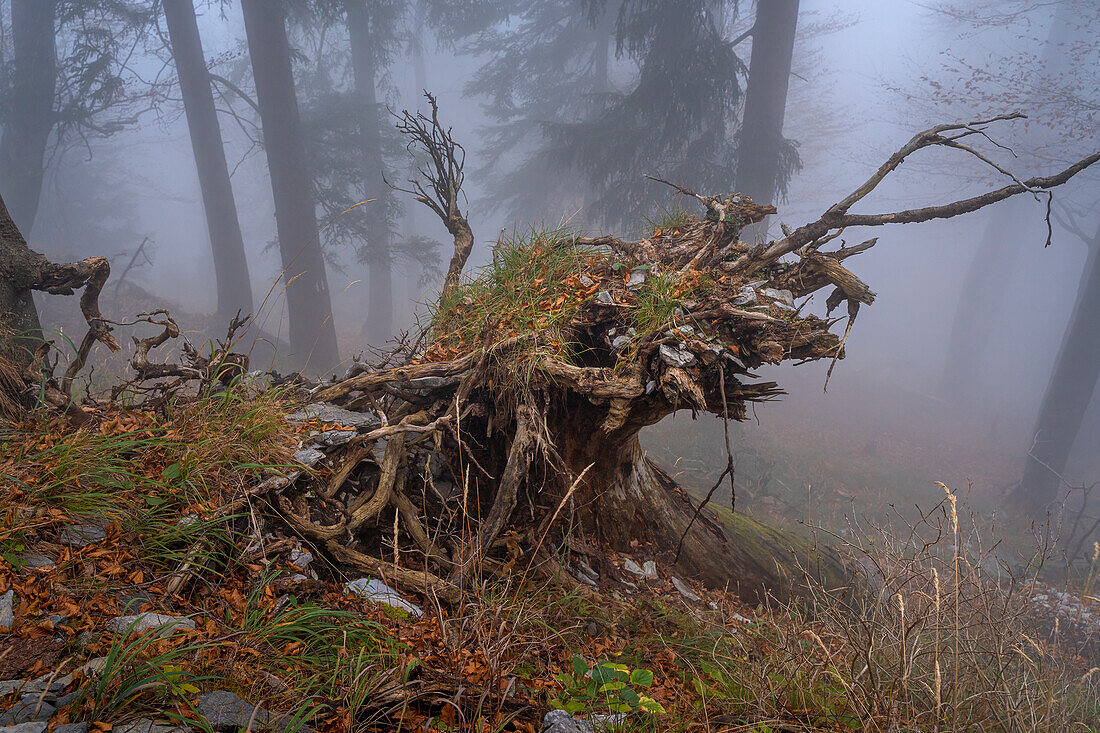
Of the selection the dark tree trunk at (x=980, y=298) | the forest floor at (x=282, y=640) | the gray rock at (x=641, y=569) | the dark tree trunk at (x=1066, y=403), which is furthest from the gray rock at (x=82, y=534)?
the dark tree trunk at (x=980, y=298)

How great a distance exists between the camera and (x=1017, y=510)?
10477 millimetres

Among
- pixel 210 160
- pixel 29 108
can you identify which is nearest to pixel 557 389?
pixel 210 160

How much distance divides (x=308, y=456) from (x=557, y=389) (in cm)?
126

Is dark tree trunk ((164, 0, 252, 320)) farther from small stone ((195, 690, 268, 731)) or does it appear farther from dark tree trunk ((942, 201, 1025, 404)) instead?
dark tree trunk ((942, 201, 1025, 404))

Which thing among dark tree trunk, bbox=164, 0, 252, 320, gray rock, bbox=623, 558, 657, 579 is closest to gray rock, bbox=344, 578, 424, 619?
gray rock, bbox=623, 558, 657, 579

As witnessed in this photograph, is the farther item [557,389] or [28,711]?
[557,389]

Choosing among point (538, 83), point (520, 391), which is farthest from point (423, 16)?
point (520, 391)

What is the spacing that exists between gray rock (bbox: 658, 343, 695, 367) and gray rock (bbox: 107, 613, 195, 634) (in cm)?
194

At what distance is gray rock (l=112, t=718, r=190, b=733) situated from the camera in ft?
3.47

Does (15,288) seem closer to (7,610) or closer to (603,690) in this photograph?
(7,610)

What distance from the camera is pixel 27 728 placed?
0.98m

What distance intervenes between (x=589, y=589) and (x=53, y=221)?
29396 millimetres

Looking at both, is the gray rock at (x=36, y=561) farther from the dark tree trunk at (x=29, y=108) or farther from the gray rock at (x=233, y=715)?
the dark tree trunk at (x=29, y=108)

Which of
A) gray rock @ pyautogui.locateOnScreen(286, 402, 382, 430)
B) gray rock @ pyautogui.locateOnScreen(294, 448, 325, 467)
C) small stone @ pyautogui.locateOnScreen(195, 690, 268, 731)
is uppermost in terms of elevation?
gray rock @ pyautogui.locateOnScreen(286, 402, 382, 430)
